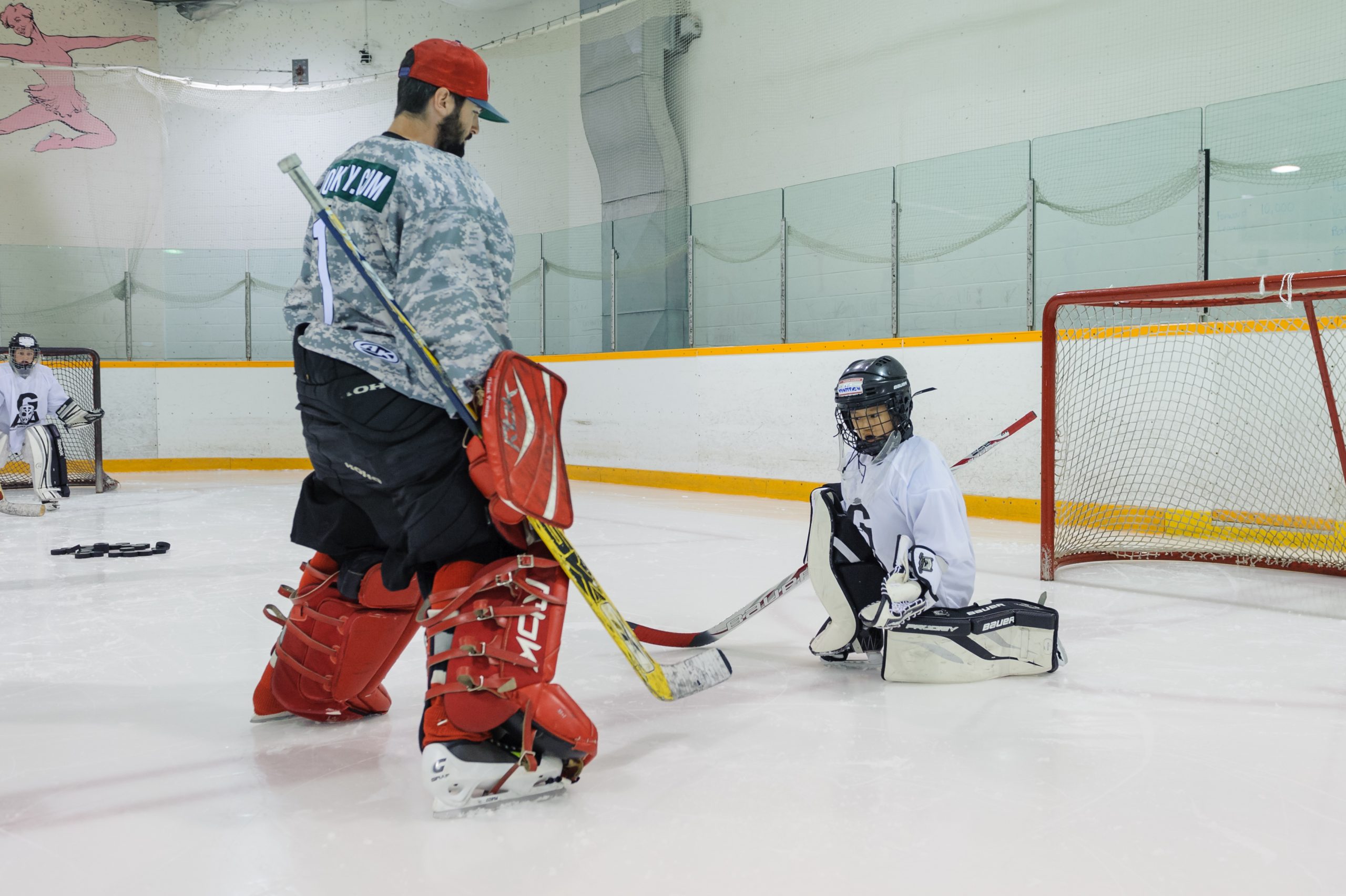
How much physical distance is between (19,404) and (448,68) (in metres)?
5.60

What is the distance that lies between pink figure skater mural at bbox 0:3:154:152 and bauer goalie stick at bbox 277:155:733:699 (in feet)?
32.3

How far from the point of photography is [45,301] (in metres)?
8.59

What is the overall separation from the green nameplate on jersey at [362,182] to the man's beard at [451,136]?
135 mm

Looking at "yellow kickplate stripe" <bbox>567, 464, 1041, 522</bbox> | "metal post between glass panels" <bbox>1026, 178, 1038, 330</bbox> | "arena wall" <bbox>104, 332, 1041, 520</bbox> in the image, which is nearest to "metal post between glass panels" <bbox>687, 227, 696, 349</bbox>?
"arena wall" <bbox>104, 332, 1041, 520</bbox>

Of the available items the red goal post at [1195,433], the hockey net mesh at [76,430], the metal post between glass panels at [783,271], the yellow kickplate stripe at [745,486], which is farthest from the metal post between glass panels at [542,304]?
the red goal post at [1195,433]

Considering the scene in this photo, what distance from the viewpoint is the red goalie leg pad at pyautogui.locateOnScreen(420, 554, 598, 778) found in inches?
56.6

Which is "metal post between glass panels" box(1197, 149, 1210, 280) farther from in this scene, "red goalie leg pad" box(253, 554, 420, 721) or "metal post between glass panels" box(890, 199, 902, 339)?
"red goalie leg pad" box(253, 554, 420, 721)

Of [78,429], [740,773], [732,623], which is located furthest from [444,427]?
[78,429]

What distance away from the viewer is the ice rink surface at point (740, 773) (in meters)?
1.26

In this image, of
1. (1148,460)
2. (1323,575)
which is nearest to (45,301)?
(1148,460)

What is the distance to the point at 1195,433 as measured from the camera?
4305 mm

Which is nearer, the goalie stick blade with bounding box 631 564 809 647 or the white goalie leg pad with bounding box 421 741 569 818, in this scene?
the white goalie leg pad with bounding box 421 741 569 818

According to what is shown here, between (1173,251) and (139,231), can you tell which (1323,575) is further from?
(139,231)

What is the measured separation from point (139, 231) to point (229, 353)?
190 cm
